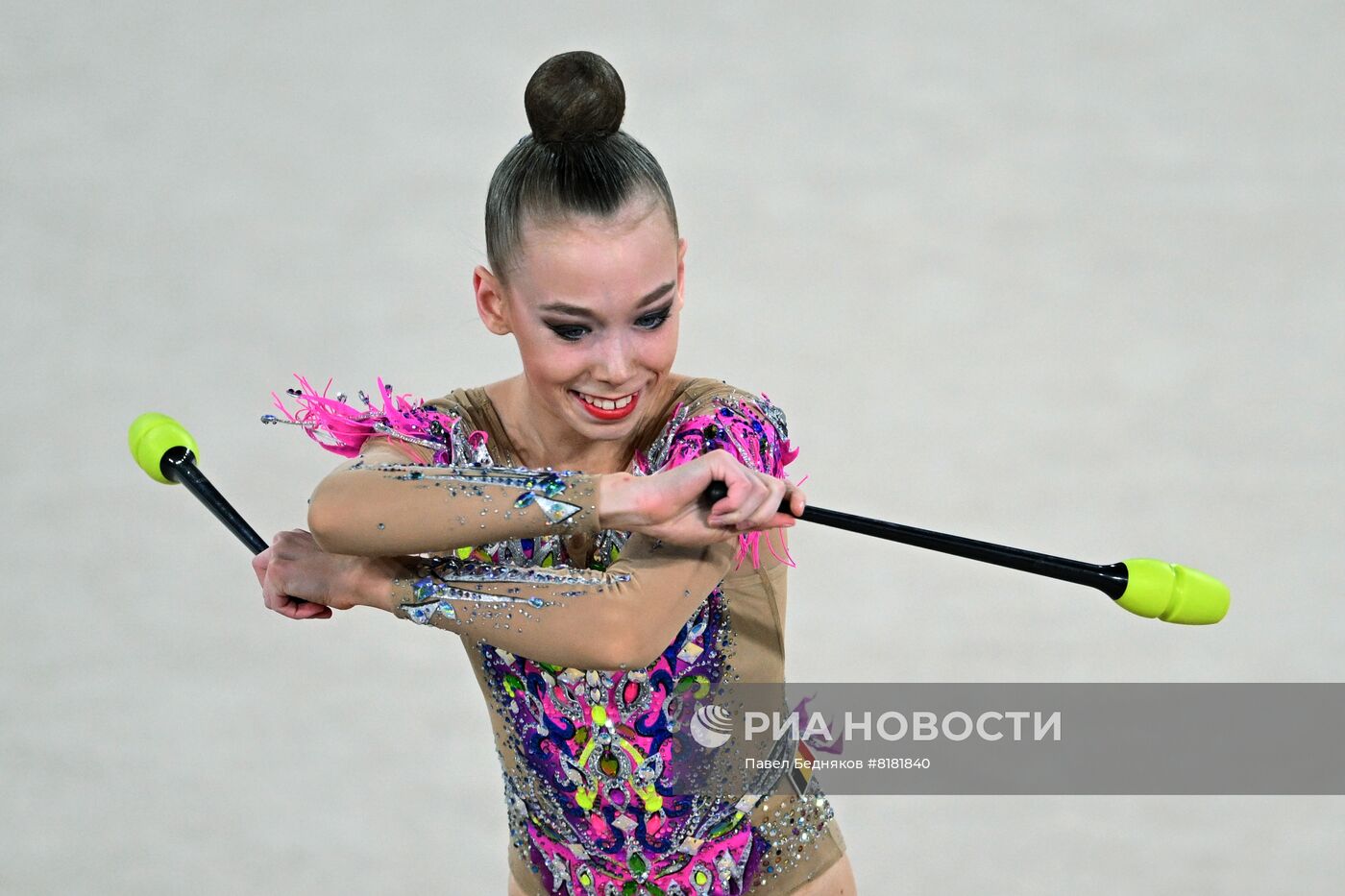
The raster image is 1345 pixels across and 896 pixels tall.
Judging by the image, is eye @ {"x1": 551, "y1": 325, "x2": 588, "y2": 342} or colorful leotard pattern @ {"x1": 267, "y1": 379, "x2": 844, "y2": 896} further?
colorful leotard pattern @ {"x1": 267, "y1": 379, "x2": 844, "y2": 896}

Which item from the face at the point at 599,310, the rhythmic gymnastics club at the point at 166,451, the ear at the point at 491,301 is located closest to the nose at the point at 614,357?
the face at the point at 599,310

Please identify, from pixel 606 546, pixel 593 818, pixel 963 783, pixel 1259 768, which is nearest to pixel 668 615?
pixel 606 546

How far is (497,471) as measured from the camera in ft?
5.97

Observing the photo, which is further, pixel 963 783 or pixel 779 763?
pixel 963 783

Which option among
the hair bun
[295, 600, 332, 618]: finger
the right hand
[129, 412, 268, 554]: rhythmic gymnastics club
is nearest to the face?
the hair bun

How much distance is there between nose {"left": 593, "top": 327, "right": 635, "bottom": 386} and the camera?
1.93 meters

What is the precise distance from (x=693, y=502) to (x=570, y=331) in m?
0.28

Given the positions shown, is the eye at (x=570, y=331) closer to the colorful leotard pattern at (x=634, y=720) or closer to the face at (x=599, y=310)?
the face at (x=599, y=310)

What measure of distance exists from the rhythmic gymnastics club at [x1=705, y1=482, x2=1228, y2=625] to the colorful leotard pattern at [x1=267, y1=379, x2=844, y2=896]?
0.17m

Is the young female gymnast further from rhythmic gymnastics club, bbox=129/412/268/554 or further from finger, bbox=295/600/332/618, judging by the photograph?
rhythmic gymnastics club, bbox=129/412/268/554

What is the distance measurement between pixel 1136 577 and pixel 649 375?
57cm

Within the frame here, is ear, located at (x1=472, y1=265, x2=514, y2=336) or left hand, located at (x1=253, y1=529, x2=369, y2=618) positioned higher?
ear, located at (x1=472, y1=265, x2=514, y2=336)

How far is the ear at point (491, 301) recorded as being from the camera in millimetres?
2016

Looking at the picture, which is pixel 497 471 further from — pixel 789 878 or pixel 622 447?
pixel 789 878
